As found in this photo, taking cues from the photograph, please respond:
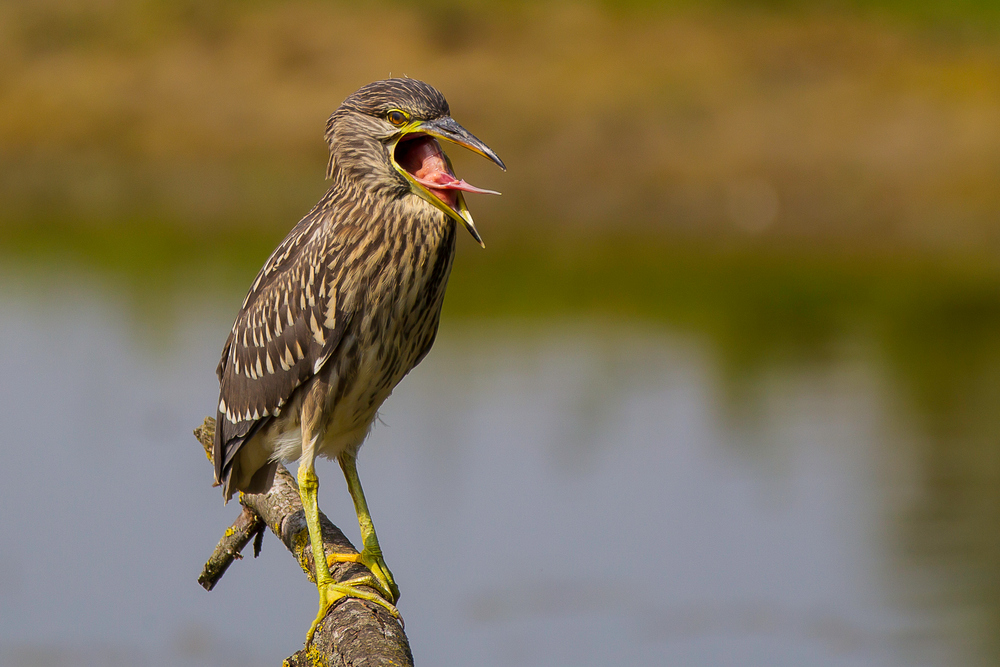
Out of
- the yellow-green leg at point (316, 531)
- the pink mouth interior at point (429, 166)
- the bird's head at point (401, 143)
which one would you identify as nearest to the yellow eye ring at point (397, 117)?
the bird's head at point (401, 143)

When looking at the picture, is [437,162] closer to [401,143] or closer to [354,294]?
[401,143]

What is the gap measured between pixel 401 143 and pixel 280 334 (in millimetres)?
893

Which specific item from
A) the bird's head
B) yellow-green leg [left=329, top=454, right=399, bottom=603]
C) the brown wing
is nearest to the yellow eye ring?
the bird's head

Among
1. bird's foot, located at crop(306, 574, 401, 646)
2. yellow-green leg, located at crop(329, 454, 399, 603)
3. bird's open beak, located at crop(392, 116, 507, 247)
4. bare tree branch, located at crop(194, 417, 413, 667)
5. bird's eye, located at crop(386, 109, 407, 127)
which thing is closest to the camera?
bare tree branch, located at crop(194, 417, 413, 667)

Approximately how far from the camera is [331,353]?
4.76 m

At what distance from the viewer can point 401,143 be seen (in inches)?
187

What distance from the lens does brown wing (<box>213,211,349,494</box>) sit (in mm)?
4711

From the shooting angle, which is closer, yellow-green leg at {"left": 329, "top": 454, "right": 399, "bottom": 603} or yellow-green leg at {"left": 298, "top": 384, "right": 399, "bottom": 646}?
yellow-green leg at {"left": 298, "top": 384, "right": 399, "bottom": 646}

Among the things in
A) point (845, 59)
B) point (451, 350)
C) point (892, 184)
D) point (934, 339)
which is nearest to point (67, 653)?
point (451, 350)

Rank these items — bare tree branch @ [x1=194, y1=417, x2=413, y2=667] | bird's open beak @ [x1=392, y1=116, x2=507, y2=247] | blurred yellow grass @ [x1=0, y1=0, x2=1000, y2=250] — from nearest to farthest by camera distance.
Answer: bare tree branch @ [x1=194, y1=417, x2=413, y2=667] < bird's open beak @ [x1=392, y1=116, x2=507, y2=247] < blurred yellow grass @ [x1=0, y1=0, x2=1000, y2=250]

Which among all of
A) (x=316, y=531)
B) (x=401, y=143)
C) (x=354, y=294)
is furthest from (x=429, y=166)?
(x=316, y=531)

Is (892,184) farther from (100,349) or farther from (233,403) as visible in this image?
(233,403)

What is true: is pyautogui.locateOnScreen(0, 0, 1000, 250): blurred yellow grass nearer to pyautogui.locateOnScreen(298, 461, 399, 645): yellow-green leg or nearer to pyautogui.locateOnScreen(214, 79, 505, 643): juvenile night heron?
pyautogui.locateOnScreen(214, 79, 505, 643): juvenile night heron

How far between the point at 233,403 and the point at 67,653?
6.51 meters
